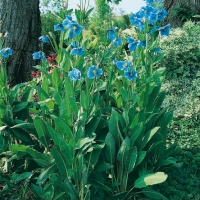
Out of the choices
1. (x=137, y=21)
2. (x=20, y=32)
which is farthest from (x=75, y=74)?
(x=20, y=32)

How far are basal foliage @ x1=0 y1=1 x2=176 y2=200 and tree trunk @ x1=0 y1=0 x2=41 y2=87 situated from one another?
233 centimetres

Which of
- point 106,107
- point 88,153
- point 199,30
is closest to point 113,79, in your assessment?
point 106,107

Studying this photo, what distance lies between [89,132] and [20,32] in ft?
11.0

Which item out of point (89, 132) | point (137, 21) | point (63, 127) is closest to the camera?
point (63, 127)

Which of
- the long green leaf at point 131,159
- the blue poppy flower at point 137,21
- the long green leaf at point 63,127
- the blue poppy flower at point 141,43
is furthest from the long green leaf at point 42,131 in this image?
the blue poppy flower at point 137,21

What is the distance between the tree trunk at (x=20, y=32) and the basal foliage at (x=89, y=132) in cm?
233

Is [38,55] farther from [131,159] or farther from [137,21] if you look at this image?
[131,159]

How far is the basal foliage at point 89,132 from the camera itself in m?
3.38

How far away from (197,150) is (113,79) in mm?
1467

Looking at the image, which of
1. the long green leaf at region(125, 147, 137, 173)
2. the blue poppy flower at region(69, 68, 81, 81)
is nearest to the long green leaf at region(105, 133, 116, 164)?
the long green leaf at region(125, 147, 137, 173)

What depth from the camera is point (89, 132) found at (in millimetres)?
3598

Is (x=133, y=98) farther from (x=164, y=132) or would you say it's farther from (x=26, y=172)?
(x=26, y=172)

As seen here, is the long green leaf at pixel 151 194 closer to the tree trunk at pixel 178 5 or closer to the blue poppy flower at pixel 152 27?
the blue poppy flower at pixel 152 27

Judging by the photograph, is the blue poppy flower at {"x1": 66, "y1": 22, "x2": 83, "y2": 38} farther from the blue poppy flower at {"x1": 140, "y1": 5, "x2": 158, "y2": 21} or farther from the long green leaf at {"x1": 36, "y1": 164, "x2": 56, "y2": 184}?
the long green leaf at {"x1": 36, "y1": 164, "x2": 56, "y2": 184}
